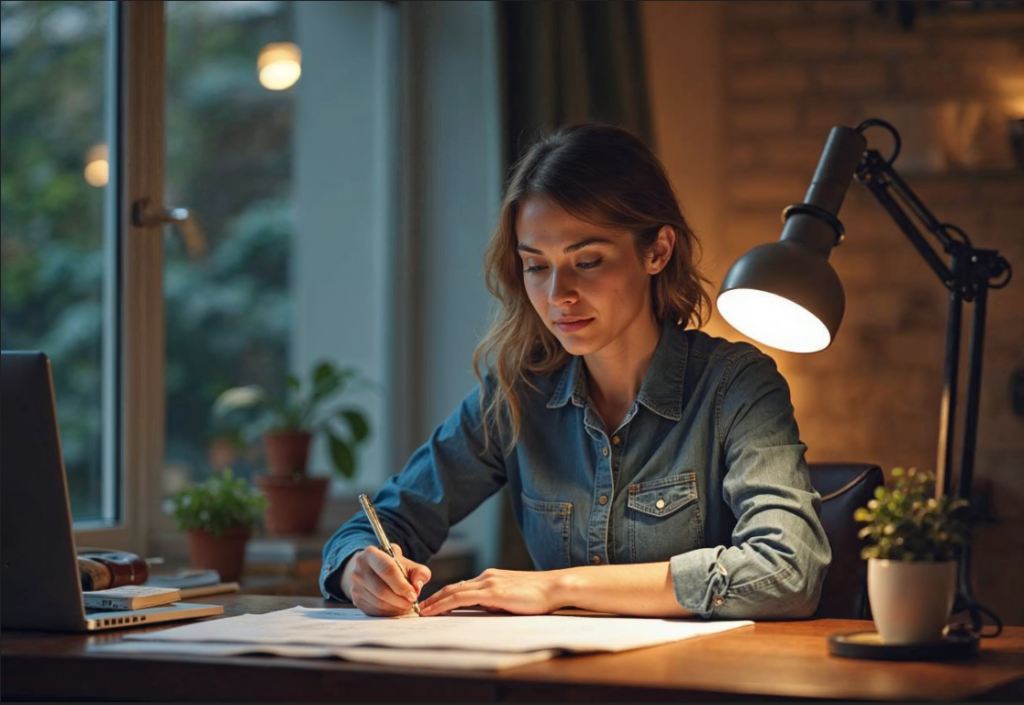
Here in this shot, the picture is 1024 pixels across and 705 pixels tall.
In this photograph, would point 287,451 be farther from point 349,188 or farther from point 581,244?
point 581,244

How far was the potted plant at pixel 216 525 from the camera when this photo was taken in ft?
7.98

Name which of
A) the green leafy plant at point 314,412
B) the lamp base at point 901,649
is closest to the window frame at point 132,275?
the green leafy plant at point 314,412

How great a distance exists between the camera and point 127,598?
61.9 inches

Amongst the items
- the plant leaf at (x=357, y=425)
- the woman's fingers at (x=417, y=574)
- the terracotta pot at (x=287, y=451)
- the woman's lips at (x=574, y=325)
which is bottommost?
the woman's fingers at (x=417, y=574)

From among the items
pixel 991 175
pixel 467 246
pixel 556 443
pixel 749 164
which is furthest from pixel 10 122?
pixel 991 175

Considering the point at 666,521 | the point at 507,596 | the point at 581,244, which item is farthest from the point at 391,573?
the point at 581,244

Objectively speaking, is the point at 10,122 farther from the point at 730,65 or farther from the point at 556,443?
the point at 730,65

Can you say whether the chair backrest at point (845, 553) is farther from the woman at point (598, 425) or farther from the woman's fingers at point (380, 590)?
the woman's fingers at point (380, 590)

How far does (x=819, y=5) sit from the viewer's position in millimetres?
3635

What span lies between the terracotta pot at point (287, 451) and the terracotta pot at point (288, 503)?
0.8 inches

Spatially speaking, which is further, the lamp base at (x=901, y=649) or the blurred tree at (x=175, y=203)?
the blurred tree at (x=175, y=203)

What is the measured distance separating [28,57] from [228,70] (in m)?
1.36

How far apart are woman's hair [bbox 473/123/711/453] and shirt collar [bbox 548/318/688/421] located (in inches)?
1.8

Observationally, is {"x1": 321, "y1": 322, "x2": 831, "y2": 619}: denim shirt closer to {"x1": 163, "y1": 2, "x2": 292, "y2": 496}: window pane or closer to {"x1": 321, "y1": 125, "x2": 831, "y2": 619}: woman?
{"x1": 321, "y1": 125, "x2": 831, "y2": 619}: woman
